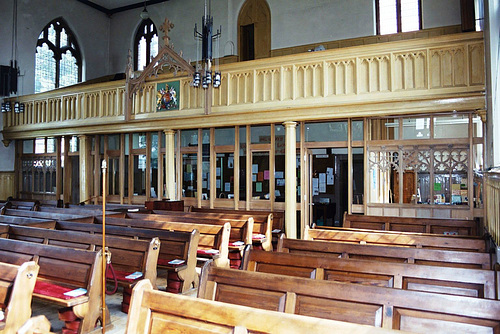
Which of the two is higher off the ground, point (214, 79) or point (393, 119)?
point (214, 79)

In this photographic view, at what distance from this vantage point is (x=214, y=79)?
24.4ft

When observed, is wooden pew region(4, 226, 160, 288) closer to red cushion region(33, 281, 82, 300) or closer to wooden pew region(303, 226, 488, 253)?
red cushion region(33, 281, 82, 300)

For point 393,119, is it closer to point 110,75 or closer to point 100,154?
point 100,154

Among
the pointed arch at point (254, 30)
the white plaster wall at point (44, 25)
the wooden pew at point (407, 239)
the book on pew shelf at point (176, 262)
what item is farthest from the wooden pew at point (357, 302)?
the white plaster wall at point (44, 25)

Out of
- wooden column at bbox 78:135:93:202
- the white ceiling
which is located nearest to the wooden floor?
wooden column at bbox 78:135:93:202

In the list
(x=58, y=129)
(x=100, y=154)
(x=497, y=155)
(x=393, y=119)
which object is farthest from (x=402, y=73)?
(x=58, y=129)

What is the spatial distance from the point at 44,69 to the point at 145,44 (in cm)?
336

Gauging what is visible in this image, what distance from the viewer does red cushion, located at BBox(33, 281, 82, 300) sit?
3.32 meters

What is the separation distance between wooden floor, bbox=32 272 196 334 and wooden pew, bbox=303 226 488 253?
1.79 metres

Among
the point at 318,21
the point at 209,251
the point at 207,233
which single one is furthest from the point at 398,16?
the point at 209,251

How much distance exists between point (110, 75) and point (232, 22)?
5.59 m

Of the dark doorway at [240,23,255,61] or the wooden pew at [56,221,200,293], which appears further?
the dark doorway at [240,23,255,61]

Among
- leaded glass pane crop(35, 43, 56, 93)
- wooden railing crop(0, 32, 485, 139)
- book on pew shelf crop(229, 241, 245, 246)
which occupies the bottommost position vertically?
book on pew shelf crop(229, 241, 245, 246)

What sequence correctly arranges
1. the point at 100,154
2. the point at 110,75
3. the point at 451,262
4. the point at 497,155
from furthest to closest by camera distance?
the point at 110,75, the point at 100,154, the point at 497,155, the point at 451,262
